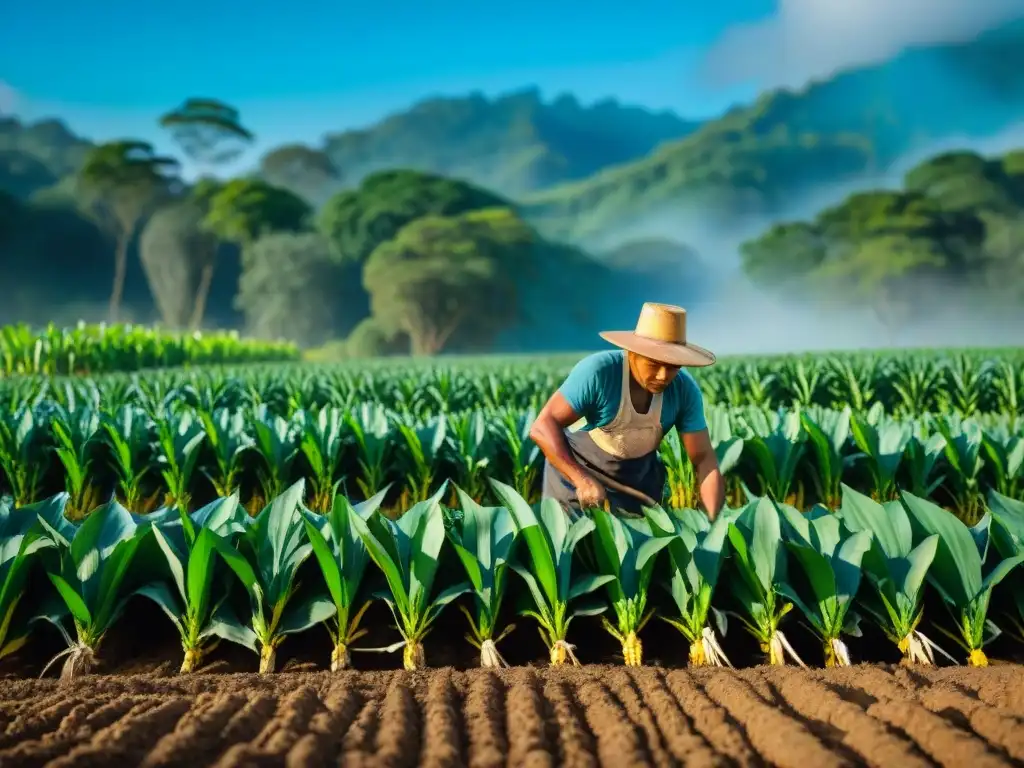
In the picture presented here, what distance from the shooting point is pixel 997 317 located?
45.3 metres

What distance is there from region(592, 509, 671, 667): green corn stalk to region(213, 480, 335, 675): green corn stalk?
2.62 feet

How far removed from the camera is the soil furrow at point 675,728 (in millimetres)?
1378

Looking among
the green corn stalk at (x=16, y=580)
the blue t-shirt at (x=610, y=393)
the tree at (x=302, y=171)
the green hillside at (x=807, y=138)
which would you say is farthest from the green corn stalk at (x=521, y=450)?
the green hillside at (x=807, y=138)

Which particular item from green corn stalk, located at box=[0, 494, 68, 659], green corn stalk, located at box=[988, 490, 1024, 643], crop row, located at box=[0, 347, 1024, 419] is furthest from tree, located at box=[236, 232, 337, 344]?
green corn stalk, located at box=[988, 490, 1024, 643]

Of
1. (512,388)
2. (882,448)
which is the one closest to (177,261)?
(512,388)

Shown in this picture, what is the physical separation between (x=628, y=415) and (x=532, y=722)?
5.77 feet

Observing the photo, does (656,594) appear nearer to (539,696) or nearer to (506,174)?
(539,696)

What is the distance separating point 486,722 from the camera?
1.55 meters

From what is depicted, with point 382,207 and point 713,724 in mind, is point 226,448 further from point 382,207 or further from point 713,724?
point 382,207

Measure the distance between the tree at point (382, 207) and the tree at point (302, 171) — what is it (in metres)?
18.8

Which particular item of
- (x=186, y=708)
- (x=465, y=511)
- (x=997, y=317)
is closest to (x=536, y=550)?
(x=465, y=511)

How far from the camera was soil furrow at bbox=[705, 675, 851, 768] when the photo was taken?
52.1 inches

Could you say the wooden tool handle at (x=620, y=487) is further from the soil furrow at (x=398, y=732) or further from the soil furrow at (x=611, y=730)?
the soil furrow at (x=398, y=732)

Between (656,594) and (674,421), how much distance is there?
35.1 inches
